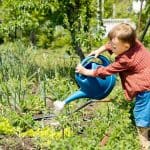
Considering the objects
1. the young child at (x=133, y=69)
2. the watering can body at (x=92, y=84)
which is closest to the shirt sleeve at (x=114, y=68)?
the young child at (x=133, y=69)

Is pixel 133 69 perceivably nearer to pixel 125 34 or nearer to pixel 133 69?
pixel 133 69

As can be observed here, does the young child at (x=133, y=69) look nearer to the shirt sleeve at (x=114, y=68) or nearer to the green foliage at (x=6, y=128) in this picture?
the shirt sleeve at (x=114, y=68)

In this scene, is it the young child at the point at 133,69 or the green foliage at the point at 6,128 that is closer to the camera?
the young child at the point at 133,69

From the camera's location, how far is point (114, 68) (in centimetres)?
462

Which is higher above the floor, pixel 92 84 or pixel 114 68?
pixel 114 68

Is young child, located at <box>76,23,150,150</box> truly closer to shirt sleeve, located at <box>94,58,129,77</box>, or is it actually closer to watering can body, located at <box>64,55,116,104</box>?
shirt sleeve, located at <box>94,58,129,77</box>

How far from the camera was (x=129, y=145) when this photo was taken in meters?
4.23

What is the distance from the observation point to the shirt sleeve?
462 centimetres

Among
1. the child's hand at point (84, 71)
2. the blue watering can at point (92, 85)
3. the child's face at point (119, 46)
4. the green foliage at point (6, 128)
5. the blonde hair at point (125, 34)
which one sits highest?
the blonde hair at point (125, 34)

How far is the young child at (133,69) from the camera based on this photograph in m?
4.62

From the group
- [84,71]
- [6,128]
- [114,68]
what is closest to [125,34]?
[114,68]

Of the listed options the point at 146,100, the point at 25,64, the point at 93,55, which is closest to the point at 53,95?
the point at 25,64

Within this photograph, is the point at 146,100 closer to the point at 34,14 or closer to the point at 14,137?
the point at 14,137

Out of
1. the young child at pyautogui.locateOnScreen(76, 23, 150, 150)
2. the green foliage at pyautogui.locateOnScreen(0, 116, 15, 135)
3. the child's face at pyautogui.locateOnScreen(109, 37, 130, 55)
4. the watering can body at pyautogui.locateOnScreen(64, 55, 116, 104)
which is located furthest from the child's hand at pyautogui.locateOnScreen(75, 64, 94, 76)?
the green foliage at pyautogui.locateOnScreen(0, 116, 15, 135)
